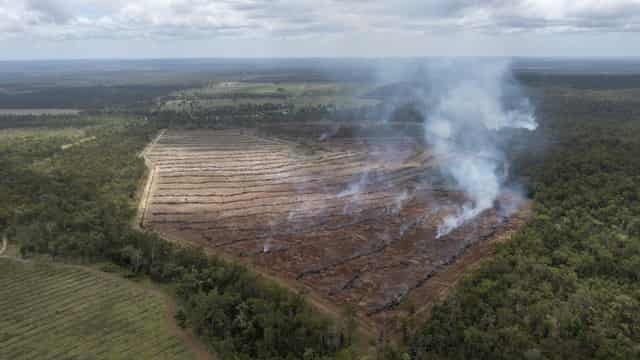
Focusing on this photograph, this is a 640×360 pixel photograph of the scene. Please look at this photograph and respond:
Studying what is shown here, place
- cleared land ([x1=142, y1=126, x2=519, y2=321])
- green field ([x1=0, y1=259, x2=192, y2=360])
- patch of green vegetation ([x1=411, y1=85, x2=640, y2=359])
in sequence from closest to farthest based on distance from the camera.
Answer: patch of green vegetation ([x1=411, y1=85, x2=640, y2=359]) < green field ([x1=0, y1=259, x2=192, y2=360]) < cleared land ([x1=142, y1=126, x2=519, y2=321])

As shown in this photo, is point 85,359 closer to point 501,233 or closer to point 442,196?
point 501,233

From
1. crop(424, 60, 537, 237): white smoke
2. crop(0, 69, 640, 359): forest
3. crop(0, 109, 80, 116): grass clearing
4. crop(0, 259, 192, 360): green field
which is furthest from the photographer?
crop(0, 109, 80, 116): grass clearing

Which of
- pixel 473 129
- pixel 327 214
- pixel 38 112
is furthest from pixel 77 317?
pixel 38 112

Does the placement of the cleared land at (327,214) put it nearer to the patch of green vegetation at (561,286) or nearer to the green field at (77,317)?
the patch of green vegetation at (561,286)

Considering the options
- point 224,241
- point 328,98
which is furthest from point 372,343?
point 328,98

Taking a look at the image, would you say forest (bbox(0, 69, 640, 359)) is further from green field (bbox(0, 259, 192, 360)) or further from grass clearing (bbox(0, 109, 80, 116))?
grass clearing (bbox(0, 109, 80, 116))

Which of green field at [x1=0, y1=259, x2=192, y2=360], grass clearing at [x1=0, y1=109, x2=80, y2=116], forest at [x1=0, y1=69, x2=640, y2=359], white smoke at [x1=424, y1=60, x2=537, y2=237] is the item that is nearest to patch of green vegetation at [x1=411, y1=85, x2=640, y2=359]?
forest at [x1=0, y1=69, x2=640, y2=359]
